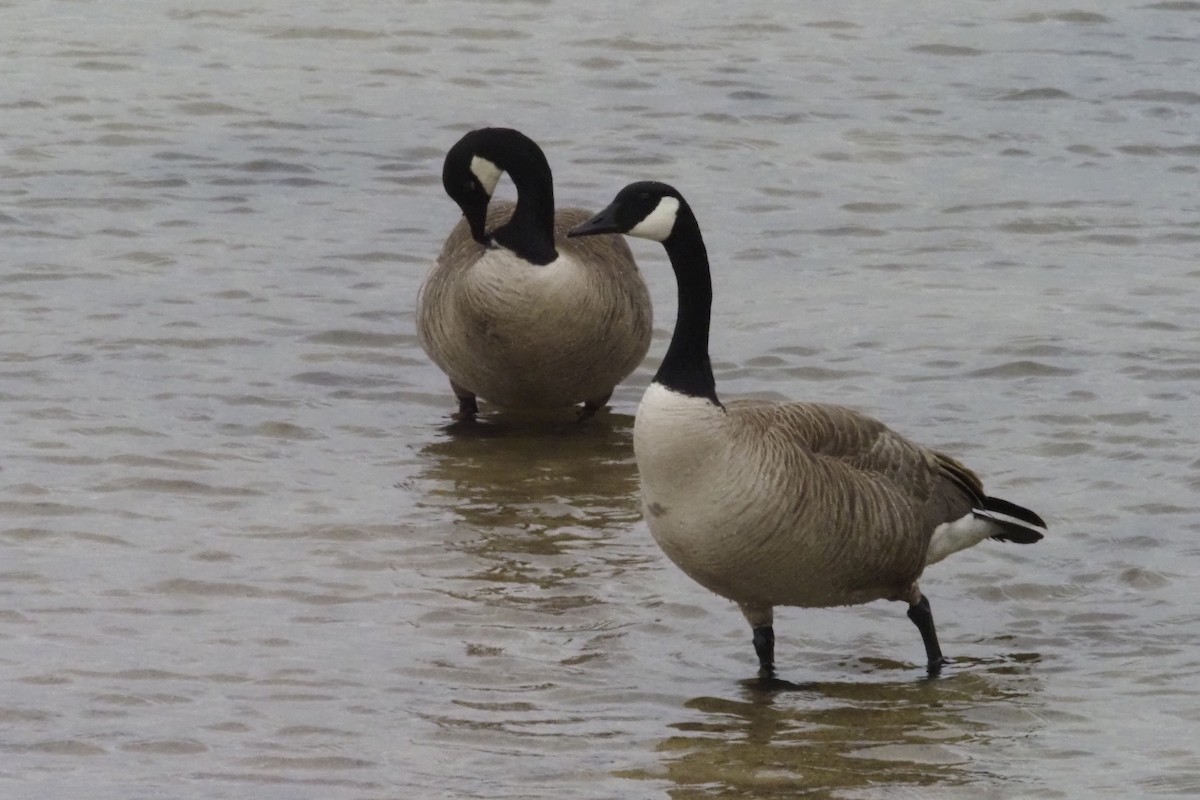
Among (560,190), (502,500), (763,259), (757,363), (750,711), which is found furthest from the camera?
(560,190)

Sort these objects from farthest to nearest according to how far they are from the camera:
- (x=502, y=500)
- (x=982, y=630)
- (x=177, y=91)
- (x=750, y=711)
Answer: (x=177, y=91) → (x=502, y=500) → (x=982, y=630) → (x=750, y=711)

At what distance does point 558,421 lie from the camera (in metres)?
10.4

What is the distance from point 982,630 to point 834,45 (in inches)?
431

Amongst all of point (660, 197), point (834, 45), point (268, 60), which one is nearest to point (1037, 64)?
point (834, 45)

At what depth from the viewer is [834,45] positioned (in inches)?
704

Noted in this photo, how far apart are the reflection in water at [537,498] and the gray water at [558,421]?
0.03 meters

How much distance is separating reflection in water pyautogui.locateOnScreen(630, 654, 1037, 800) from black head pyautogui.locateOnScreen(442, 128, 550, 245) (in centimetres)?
363

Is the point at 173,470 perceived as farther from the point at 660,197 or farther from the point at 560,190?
the point at 560,190

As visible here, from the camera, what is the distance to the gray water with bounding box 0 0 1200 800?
6.49 metres

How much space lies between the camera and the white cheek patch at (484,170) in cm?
995

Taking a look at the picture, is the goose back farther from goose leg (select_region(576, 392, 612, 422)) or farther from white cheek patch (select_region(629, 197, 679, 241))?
goose leg (select_region(576, 392, 612, 422))

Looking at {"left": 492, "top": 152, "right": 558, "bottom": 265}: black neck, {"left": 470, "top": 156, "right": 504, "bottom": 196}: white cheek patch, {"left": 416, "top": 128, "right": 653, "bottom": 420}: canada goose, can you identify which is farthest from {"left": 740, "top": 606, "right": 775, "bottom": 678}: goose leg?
{"left": 470, "top": 156, "right": 504, "bottom": 196}: white cheek patch

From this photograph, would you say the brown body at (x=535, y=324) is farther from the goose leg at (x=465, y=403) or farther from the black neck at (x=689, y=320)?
the black neck at (x=689, y=320)

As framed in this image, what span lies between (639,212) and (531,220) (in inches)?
109
